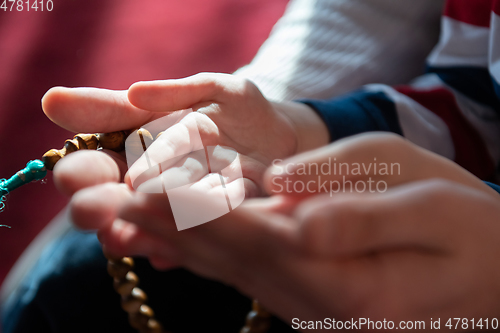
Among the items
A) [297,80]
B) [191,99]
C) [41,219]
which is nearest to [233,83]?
[191,99]

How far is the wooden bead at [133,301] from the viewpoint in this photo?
0.85ft

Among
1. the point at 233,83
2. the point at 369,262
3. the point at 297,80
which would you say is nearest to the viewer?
the point at 369,262

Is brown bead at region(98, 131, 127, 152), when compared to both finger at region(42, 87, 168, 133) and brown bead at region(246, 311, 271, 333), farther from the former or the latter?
brown bead at region(246, 311, 271, 333)

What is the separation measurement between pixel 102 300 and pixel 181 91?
0.60 ft

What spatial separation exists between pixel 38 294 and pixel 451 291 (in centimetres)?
29

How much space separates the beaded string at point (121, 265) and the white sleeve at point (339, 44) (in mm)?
198

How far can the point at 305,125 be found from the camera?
30cm

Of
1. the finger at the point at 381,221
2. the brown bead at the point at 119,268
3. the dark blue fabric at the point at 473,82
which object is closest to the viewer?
the finger at the point at 381,221

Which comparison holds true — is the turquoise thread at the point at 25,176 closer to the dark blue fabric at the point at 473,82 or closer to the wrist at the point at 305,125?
the wrist at the point at 305,125

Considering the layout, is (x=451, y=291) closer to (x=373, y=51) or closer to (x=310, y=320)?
(x=310, y=320)

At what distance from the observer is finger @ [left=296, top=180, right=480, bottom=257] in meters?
0.12

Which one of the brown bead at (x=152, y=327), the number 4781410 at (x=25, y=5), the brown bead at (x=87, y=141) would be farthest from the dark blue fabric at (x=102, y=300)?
the number 4781410 at (x=25, y=5)

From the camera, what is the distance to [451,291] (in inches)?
5.7

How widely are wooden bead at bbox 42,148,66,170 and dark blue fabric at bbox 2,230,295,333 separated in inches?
4.6
